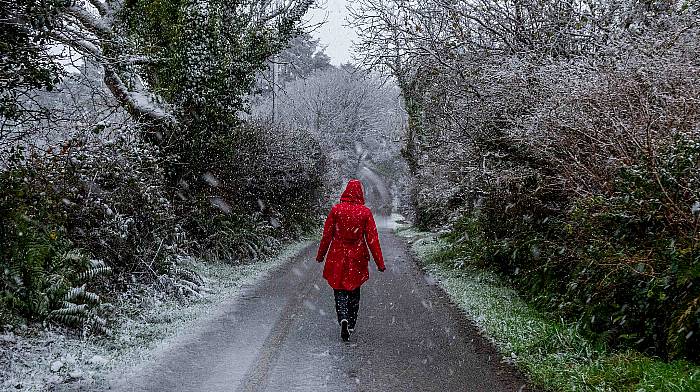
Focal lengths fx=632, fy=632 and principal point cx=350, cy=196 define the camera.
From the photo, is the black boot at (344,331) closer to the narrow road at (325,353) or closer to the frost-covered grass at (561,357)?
the narrow road at (325,353)

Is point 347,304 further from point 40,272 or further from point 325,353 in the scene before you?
point 40,272

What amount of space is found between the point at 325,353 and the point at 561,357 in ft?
9.21

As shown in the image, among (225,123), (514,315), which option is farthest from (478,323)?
(225,123)

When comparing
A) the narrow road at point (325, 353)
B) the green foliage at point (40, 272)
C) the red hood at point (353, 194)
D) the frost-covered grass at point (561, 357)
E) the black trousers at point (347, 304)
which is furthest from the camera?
the red hood at point (353, 194)

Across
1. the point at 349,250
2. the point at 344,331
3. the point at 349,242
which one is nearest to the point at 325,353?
the point at 344,331

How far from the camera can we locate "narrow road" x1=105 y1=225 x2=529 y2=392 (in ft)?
21.6

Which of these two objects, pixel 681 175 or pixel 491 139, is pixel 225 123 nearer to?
pixel 491 139

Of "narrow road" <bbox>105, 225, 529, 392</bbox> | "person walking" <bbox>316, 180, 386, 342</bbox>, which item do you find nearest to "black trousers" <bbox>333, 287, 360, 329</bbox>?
"person walking" <bbox>316, 180, 386, 342</bbox>

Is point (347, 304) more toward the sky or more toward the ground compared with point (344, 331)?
more toward the sky

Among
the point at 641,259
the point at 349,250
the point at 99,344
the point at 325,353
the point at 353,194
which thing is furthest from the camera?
the point at 353,194

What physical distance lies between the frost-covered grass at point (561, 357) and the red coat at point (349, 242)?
6.83 feet

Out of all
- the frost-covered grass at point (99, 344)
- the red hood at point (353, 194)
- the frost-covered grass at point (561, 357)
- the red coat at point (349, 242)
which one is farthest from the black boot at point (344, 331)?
the frost-covered grass at point (99, 344)

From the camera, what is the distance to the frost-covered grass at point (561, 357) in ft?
19.6

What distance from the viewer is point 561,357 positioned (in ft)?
23.8
